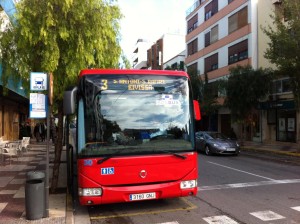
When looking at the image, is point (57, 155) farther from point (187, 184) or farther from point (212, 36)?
point (212, 36)

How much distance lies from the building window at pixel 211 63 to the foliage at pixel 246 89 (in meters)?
11.4

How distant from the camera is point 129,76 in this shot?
23.6 ft

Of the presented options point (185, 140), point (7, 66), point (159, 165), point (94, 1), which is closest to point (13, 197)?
point (7, 66)

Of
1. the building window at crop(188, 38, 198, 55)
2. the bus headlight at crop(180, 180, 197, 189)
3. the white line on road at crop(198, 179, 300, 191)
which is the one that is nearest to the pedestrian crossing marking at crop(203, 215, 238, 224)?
the bus headlight at crop(180, 180, 197, 189)

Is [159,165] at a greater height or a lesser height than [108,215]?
greater

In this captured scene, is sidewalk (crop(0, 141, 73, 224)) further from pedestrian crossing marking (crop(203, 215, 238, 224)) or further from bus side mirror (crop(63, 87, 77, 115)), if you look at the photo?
pedestrian crossing marking (crop(203, 215, 238, 224))

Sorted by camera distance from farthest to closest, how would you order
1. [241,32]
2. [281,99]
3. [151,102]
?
[241,32] → [281,99] → [151,102]

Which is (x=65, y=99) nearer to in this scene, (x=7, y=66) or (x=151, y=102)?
(x=151, y=102)

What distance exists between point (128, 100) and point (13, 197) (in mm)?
3835

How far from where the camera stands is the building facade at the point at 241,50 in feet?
85.4

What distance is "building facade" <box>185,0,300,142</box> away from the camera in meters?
26.0

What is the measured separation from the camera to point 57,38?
8.45 metres

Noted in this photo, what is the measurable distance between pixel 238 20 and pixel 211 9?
22.2 ft

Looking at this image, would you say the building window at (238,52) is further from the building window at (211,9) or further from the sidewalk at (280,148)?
the sidewalk at (280,148)
